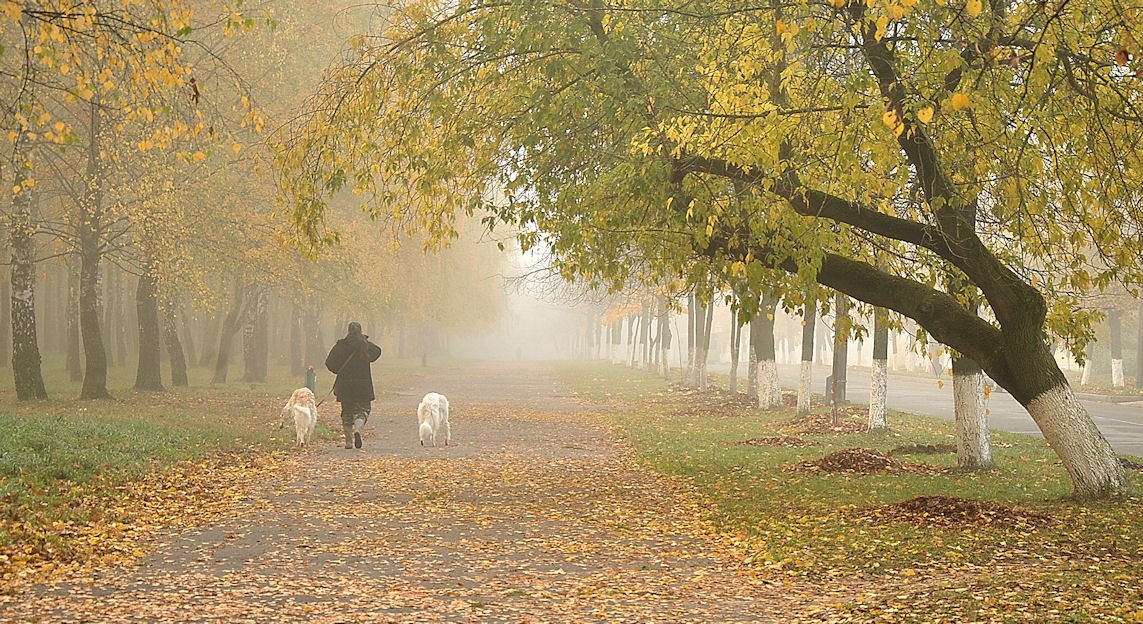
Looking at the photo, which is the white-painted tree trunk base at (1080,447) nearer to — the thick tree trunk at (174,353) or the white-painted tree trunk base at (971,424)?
the white-painted tree trunk base at (971,424)

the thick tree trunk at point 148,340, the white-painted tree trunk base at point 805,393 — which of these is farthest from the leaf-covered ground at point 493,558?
the thick tree trunk at point 148,340

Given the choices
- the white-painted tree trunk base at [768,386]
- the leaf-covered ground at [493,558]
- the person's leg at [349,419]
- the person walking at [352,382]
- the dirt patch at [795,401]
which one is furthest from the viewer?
the dirt patch at [795,401]

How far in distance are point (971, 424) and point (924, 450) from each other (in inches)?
105

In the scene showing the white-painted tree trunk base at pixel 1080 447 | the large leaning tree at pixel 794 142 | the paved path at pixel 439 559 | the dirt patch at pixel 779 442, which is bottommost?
the paved path at pixel 439 559

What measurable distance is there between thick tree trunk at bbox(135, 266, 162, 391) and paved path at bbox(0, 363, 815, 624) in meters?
14.0

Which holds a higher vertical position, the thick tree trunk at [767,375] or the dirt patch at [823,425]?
the thick tree trunk at [767,375]

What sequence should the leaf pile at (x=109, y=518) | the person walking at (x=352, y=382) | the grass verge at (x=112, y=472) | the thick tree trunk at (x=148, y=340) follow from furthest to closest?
the thick tree trunk at (x=148, y=340)
the person walking at (x=352, y=382)
the grass verge at (x=112, y=472)
the leaf pile at (x=109, y=518)

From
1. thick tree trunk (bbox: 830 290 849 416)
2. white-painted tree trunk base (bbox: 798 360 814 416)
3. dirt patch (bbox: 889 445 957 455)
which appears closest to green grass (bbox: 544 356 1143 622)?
dirt patch (bbox: 889 445 957 455)

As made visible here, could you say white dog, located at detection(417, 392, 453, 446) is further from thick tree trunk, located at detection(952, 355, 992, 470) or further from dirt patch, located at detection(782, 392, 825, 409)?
dirt patch, located at detection(782, 392, 825, 409)

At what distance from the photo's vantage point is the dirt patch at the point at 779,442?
1862 centimetres

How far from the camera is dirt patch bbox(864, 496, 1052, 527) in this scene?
9969 millimetres

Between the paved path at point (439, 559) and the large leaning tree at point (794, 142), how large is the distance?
2743 millimetres

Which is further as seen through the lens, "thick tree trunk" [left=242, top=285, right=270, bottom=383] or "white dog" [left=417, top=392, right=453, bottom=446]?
"thick tree trunk" [left=242, top=285, right=270, bottom=383]

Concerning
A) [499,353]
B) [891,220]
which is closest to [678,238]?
[891,220]
